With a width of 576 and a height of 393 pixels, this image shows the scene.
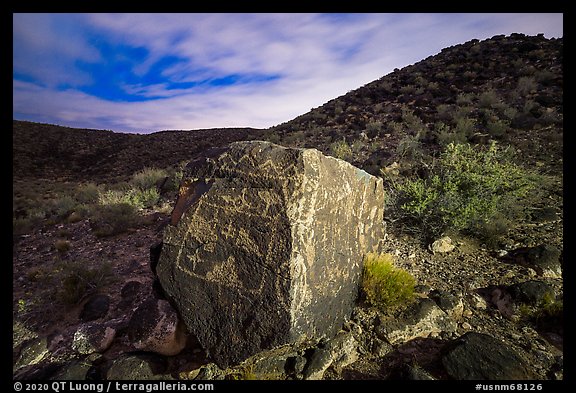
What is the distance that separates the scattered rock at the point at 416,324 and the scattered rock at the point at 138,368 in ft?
6.83

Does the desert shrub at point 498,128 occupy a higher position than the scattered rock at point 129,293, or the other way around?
the desert shrub at point 498,128

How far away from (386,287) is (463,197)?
10.2 feet

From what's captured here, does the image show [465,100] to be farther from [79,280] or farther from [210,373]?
[79,280]

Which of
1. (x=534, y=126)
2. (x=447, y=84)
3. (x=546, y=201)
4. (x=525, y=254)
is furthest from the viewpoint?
(x=447, y=84)

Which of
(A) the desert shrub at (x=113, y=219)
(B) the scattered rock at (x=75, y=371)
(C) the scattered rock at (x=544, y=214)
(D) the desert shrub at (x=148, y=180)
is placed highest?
(D) the desert shrub at (x=148, y=180)

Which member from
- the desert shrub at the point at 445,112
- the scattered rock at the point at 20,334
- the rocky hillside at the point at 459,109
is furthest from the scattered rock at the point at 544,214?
the scattered rock at the point at 20,334

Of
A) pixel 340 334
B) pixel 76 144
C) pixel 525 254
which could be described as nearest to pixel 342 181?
pixel 340 334

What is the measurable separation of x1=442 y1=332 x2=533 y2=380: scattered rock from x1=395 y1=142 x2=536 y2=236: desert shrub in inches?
96.6

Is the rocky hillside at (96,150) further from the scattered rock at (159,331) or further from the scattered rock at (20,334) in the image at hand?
the scattered rock at (159,331)

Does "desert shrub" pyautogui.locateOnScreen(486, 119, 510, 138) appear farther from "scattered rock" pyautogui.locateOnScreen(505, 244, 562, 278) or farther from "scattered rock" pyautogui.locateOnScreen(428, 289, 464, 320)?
"scattered rock" pyautogui.locateOnScreen(428, 289, 464, 320)

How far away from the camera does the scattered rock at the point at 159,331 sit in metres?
2.67

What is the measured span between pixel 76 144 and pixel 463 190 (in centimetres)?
3430
